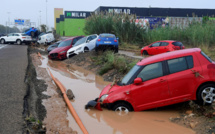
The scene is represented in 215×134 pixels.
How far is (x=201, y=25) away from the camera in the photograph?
77.7ft

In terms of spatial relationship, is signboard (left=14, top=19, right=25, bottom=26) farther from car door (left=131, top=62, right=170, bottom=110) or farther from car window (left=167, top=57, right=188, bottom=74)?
car window (left=167, top=57, right=188, bottom=74)

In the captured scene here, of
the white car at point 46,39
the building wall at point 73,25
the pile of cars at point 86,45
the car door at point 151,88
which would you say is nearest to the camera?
the car door at point 151,88

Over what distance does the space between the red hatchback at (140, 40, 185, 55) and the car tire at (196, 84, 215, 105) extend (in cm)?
1244

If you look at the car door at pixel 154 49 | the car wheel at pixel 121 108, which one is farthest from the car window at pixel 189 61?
the car door at pixel 154 49

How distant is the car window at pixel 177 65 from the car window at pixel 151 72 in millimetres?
250

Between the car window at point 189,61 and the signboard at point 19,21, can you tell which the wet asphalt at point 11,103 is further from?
the signboard at point 19,21

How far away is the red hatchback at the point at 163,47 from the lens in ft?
62.1

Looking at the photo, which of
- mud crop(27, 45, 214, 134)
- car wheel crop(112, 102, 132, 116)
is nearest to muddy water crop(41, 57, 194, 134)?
mud crop(27, 45, 214, 134)

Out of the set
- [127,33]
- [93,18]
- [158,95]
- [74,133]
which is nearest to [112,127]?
[74,133]

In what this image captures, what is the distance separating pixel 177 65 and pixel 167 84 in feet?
1.93

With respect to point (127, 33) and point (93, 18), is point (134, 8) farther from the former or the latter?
point (127, 33)

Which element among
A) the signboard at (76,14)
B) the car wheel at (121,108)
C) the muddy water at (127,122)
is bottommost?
the muddy water at (127,122)

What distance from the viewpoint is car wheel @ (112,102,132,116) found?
7.05m

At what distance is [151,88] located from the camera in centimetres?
679
